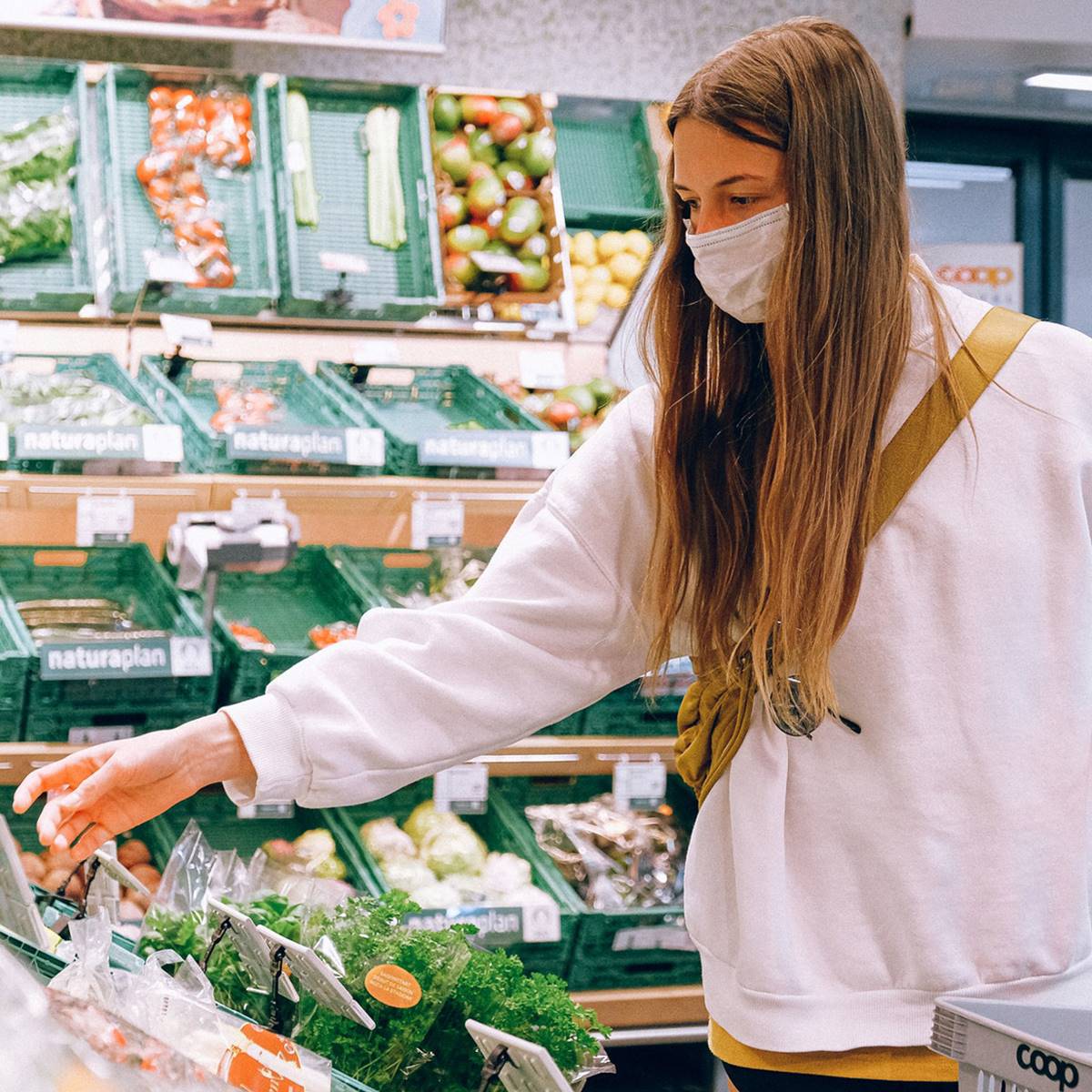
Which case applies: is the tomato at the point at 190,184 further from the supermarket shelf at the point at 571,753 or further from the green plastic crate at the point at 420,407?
the supermarket shelf at the point at 571,753

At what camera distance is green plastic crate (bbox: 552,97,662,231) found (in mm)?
4191

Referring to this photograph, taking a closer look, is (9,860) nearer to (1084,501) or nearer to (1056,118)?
(1084,501)

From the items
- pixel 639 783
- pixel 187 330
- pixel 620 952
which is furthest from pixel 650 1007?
pixel 187 330

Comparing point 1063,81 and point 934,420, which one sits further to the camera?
point 1063,81

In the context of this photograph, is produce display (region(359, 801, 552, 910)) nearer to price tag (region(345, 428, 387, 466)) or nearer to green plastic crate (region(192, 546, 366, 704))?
green plastic crate (region(192, 546, 366, 704))

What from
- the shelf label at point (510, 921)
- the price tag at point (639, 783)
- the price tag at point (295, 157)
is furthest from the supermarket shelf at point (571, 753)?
the price tag at point (295, 157)

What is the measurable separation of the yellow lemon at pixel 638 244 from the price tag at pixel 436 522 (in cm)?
111

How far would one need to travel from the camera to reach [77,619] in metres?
3.45

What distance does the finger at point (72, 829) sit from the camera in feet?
4.53

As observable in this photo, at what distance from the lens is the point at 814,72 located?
4.41ft

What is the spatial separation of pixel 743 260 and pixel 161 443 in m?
2.13

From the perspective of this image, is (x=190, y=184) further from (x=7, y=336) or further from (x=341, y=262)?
(x=7, y=336)

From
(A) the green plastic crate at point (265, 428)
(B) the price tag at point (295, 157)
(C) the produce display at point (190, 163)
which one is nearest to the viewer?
(A) the green plastic crate at point (265, 428)

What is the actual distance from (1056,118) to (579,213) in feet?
7.89
